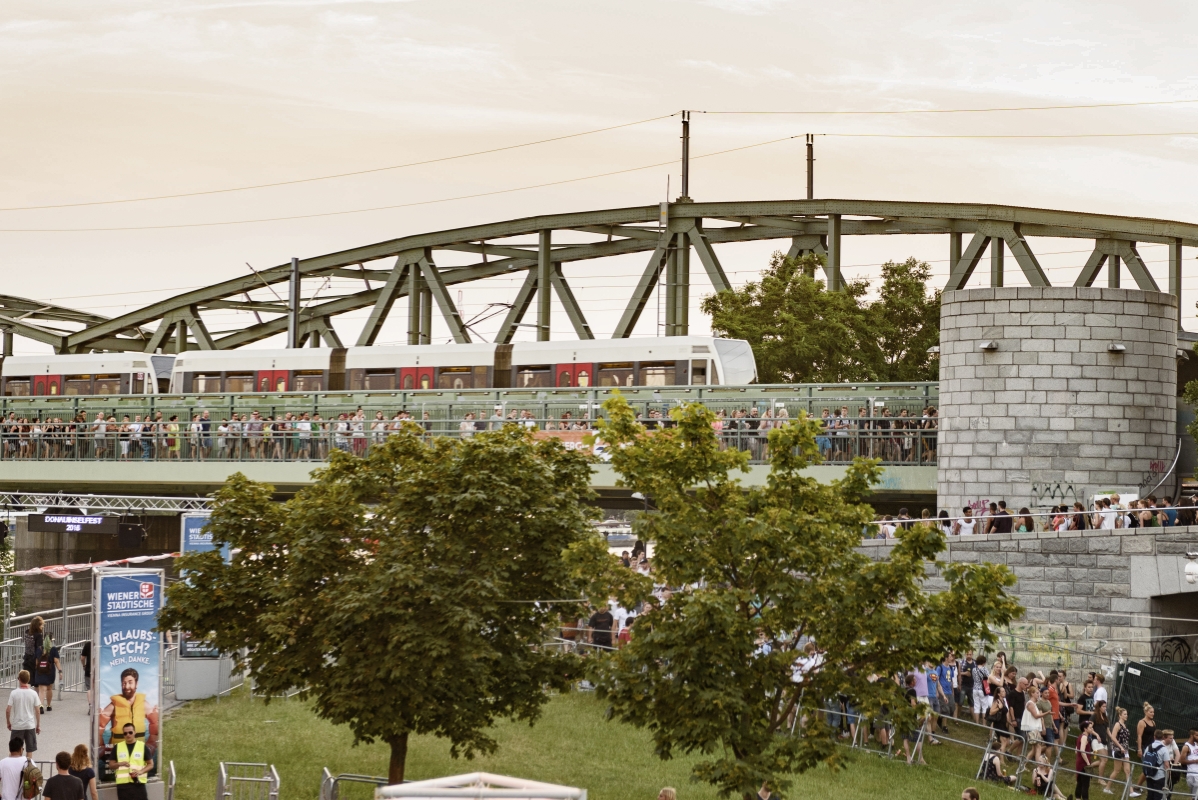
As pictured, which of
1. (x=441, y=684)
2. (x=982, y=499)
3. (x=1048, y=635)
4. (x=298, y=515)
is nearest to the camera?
(x=441, y=684)

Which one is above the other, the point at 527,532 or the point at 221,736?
the point at 527,532

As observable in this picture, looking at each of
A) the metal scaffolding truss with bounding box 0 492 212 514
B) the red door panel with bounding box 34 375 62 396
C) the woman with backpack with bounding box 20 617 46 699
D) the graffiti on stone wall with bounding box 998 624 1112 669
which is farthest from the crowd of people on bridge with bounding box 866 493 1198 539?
the red door panel with bounding box 34 375 62 396

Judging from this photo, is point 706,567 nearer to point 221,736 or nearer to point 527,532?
point 527,532

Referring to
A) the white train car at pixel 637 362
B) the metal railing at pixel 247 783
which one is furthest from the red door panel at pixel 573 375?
the metal railing at pixel 247 783

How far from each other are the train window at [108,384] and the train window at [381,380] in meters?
11.2

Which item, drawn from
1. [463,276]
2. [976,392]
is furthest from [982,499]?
[463,276]

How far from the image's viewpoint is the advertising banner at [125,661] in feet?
60.4

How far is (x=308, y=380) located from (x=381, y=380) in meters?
3.79

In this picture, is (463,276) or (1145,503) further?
(463,276)

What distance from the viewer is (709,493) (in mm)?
16422

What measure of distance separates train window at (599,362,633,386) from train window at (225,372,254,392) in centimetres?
1487

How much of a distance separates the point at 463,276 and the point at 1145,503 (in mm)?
47131

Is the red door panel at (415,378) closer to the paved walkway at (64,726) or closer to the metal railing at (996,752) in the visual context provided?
the paved walkway at (64,726)

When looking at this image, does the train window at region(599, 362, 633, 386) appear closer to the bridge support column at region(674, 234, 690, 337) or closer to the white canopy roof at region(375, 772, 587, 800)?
the bridge support column at region(674, 234, 690, 337)
